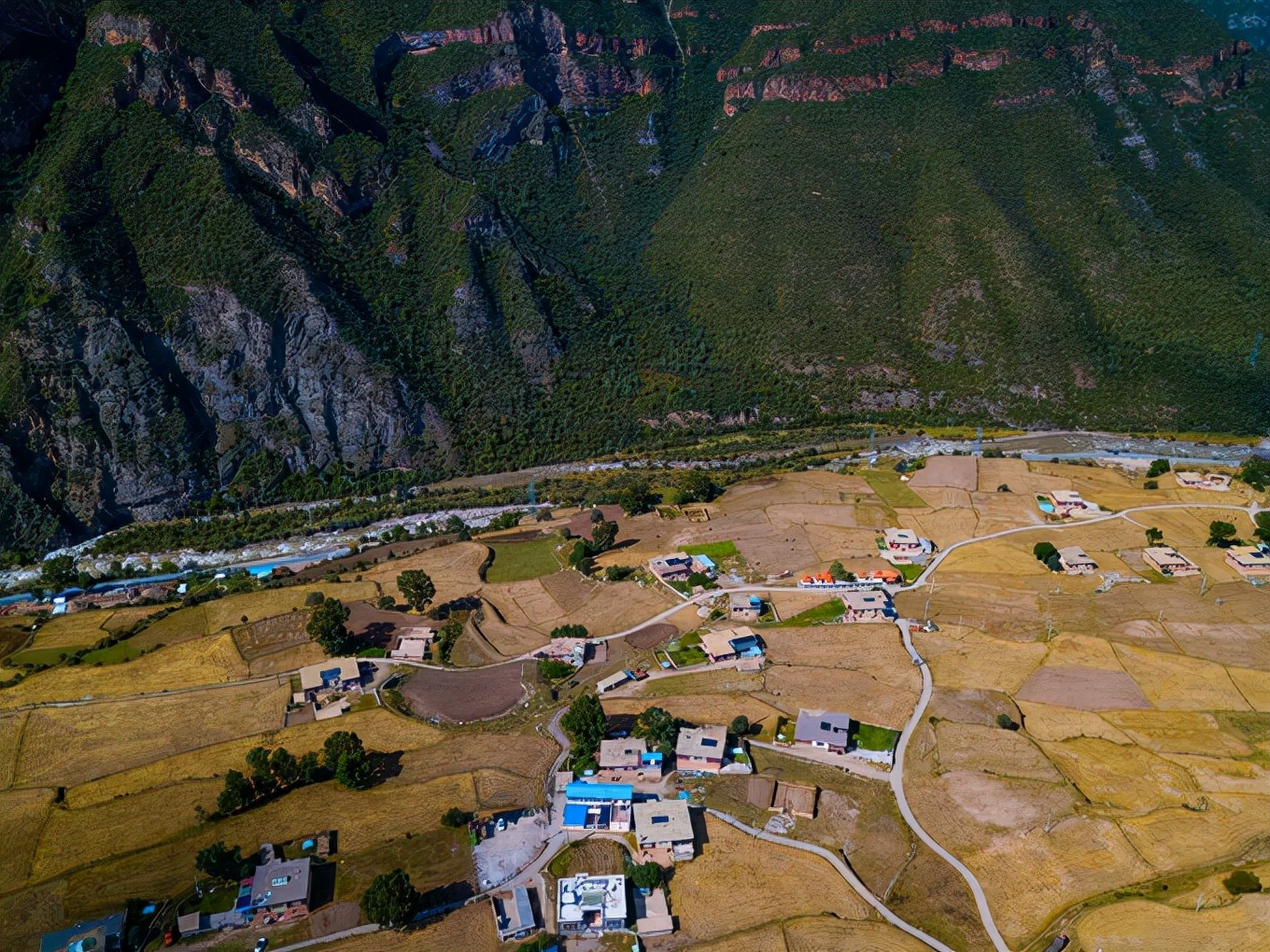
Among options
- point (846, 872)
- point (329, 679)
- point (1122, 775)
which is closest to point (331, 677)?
point (329, 679)

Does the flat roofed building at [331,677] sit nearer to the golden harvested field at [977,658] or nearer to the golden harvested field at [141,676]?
the golden harvested field at [141,676]

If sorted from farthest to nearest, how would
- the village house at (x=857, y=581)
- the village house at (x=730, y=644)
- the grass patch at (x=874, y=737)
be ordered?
the village house at (x=857, y=581) → the village house at (x=730, y=644) → the grass patch at (x=874, y=737)

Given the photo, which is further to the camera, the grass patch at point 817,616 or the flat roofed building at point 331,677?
the grass patch at point 817,616

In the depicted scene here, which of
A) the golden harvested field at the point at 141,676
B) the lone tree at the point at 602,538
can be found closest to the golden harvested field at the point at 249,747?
the golden harvested field at the point at 141,676

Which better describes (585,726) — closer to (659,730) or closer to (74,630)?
(659,730)

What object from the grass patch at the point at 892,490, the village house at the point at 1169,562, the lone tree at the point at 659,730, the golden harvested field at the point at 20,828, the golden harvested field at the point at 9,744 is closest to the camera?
the golden harvested field at the point at 20,828

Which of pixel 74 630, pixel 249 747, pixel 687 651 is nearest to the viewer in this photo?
pixel 249 747
